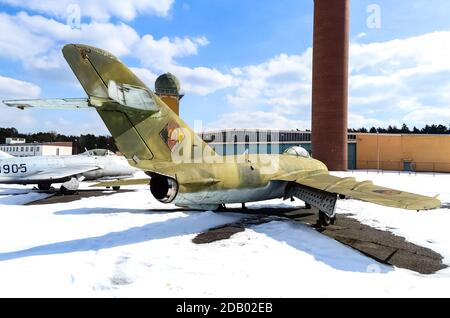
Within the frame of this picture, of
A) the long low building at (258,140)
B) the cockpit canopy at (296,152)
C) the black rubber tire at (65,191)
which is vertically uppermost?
the long low building at (258,140)

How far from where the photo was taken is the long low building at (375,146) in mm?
43062

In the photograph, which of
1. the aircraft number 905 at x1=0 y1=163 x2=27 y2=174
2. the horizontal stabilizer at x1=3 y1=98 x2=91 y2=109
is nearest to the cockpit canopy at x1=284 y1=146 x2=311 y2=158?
the horizontal stabilizer at x1=3 y1=98 x2=91 y2=109

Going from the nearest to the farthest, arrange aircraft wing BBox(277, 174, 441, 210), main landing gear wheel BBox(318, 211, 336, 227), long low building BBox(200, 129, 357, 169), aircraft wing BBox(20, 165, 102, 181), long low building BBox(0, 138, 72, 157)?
aircraft wing BBox(277, 174, 441, 210)
main landing gear wheel BBox(318, 211, 336, 227)
aircraft wing BBox(20, 165, 102, 181)
long low building BBox(200, 129, 357, 169)
long low building BBox(0, 138, 72, 157)

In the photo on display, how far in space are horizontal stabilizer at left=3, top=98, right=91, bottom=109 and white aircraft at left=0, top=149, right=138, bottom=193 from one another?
14.8 m

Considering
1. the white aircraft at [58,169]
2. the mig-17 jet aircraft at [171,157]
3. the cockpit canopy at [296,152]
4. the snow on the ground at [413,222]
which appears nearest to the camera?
the mig-17 jet aircraft at [171,157]

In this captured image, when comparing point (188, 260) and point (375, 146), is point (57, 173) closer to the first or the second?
point (188, 260)

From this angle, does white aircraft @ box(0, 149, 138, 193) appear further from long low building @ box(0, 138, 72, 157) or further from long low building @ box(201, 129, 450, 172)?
long low building @ box(0, 138, 72, 157)

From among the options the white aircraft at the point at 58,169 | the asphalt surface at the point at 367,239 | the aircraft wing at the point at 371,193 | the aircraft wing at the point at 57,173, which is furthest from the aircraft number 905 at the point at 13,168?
the aircraft wing at the point at 371,193

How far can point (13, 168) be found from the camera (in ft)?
67.0

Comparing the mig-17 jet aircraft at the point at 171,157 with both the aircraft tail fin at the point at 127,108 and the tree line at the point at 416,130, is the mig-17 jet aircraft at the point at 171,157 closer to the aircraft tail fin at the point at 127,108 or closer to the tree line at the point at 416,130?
the aircraft tail fin at the point at 127,108

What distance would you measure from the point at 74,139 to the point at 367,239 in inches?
5163

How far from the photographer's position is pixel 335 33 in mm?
37438

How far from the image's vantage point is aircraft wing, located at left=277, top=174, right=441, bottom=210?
7391 mm

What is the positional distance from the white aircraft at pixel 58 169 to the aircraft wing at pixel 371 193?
618 inches
